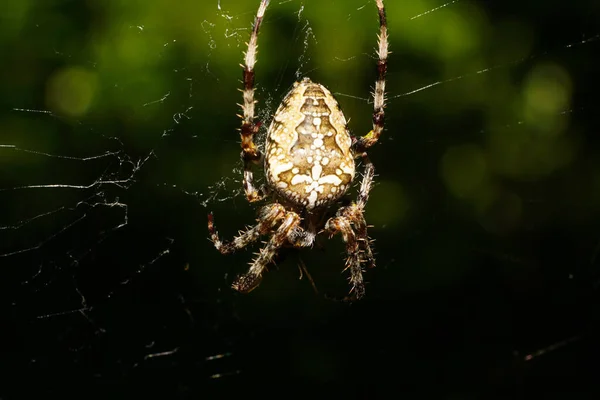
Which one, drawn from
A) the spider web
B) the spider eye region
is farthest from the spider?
the spider web

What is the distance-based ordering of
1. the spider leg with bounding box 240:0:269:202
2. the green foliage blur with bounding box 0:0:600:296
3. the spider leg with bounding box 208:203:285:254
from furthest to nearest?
the green foliage blur with bounding box 0:0:600:296
the spider leg with bounding box 208:203:285:254
the spider leg with bounding box 240:0:269:202

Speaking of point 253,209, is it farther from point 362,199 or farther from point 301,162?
point 301,162

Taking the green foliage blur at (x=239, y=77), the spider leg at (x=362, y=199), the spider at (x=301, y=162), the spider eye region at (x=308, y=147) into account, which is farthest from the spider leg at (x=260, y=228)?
the green foliage blur at (x=239, y=77)

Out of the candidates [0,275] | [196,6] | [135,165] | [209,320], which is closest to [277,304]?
[209,320]

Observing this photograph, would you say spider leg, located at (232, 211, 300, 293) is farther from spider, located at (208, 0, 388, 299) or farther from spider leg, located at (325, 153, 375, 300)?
spider leg, located at (325, 153, 375, 300)

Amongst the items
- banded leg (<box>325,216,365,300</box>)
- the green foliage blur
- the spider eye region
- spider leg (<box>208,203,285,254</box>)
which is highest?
the green foliage blur

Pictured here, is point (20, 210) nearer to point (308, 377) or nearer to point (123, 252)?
point (123, 252)

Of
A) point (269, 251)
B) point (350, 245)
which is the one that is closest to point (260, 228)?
point (269, 251)
